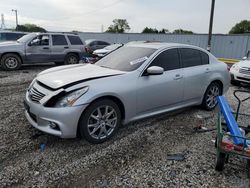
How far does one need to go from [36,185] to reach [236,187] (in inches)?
95.5

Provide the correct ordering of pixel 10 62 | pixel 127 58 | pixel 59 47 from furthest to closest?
pixel 59 47 < pixel 10 62 < pixel 127 58

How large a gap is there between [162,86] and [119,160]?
1.63 metres

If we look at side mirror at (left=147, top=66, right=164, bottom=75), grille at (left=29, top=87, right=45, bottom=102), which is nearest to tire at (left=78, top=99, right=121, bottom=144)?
grille at (left=29, top=87, right=45, bottom=102)

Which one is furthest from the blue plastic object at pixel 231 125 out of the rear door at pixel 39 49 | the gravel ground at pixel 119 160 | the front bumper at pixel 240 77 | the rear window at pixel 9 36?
the rear window at pixel 9 36

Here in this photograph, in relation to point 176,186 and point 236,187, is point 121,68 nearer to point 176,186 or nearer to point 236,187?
point 176,186

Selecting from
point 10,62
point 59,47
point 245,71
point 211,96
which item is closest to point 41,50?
point 59,47

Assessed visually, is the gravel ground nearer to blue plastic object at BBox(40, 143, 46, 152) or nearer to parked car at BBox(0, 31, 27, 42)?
blue plastic object at BBox(40, 143, 46, 152)

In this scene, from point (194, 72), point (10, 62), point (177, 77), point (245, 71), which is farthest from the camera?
point (10, 62)

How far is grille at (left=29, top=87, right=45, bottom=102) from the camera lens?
3.36m

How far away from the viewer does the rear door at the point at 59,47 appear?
404 inches

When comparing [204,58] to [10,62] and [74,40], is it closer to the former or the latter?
[74,40]

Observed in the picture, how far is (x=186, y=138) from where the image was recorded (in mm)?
3939

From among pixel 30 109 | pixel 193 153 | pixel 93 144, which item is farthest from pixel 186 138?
pixel 30 109

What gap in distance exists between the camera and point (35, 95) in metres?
3.47
